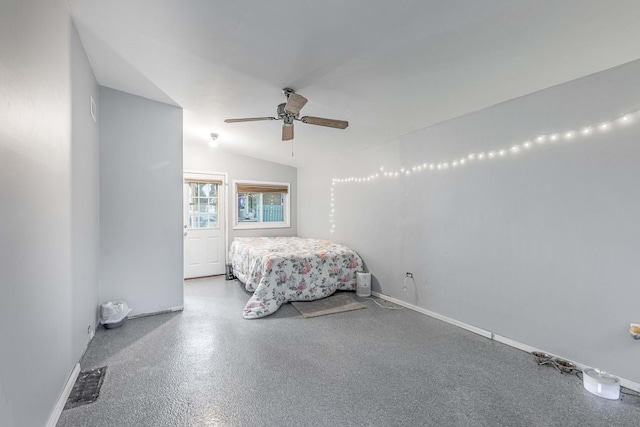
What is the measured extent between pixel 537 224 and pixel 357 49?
2073mm

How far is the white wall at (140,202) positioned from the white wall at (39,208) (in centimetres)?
81

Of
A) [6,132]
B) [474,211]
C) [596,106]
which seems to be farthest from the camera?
[474,211]

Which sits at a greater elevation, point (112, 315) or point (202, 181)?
point (202, 181)

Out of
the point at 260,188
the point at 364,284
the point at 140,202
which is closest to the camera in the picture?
the point at 140,202

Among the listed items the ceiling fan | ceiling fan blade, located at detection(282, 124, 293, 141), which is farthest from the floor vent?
ceiling fan blade, located at detection(282, 124, 293, 141)

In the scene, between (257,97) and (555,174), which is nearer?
(555,174)

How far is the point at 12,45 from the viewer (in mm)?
1271

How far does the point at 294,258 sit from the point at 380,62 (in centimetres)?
252

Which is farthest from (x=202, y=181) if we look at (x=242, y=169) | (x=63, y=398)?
(x=63, y=398)

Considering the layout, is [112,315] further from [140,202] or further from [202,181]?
[202,181]

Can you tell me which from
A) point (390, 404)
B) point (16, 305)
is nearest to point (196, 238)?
point (16, 305)

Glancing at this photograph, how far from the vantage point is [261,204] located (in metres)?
6.01

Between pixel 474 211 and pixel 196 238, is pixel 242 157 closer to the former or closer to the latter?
pixel 196 238

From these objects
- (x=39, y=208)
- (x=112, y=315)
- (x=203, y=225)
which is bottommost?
(x=112, y=315)
